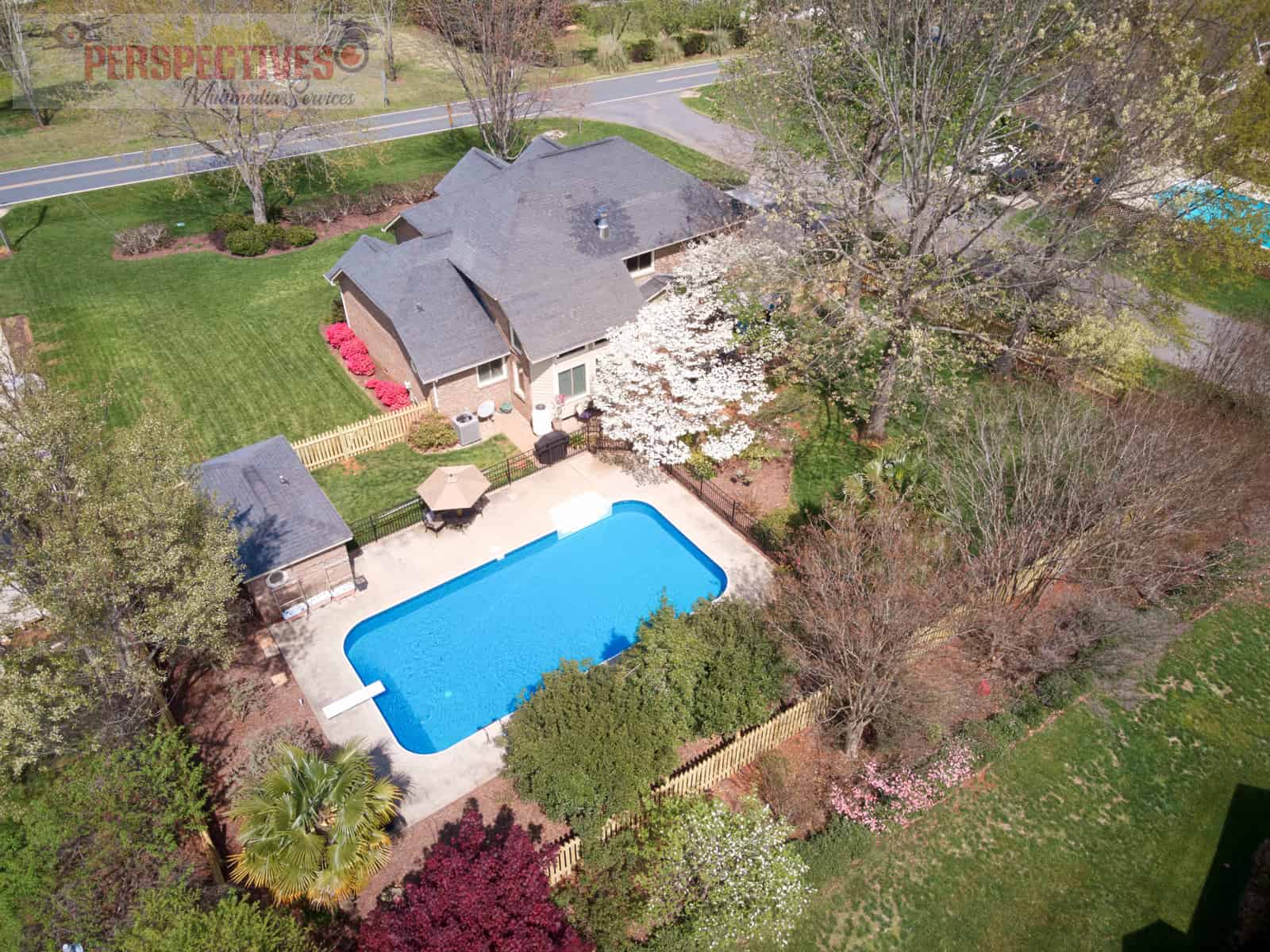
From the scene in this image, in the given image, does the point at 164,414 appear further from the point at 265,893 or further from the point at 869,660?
the point at 869,660

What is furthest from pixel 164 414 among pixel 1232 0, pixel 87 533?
pixel 1232 0

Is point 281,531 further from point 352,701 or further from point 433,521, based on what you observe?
point 352,701

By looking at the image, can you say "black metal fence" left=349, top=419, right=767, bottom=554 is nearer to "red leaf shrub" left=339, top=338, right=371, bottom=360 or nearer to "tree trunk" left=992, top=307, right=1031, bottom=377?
"red leaf shrub" left=339, top=338, right=371, bottom=360

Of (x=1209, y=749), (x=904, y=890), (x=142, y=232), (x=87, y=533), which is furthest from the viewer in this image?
(x=142, y=232)

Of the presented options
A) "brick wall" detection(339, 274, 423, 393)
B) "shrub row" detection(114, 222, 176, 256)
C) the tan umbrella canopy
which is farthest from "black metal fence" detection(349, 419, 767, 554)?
"shrub row" detection(114, 222, 176, 256)

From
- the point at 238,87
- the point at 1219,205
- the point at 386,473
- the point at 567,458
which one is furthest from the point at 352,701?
the point at 1219,205

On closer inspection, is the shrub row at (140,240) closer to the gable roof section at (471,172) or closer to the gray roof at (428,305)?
the gable roof section at (471,172)
